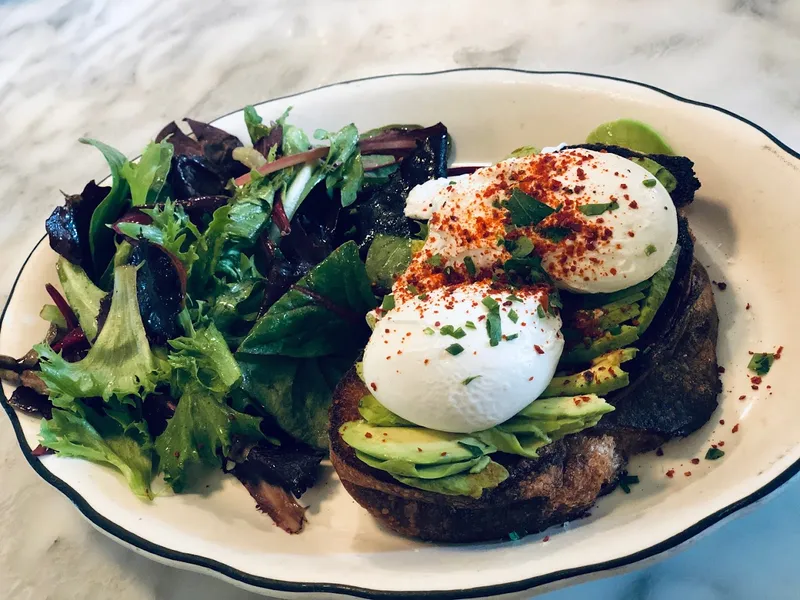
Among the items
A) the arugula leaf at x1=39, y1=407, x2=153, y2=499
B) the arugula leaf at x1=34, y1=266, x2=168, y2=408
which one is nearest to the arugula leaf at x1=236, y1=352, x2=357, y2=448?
the arugula leaf at x1=34, y1=266, x2=168, y2=408

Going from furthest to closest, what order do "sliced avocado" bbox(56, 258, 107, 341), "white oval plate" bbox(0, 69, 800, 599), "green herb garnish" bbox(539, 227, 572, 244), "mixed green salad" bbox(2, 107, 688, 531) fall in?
"sliced avocado" bbox(56, 258, 107, 341)
"mixed green salad" bbox(2, 107, 688, 531)
"green herb garnish" bbox(539, 227, 572, 244)
"white oval plate" bbox(0, 69, 800, 599)

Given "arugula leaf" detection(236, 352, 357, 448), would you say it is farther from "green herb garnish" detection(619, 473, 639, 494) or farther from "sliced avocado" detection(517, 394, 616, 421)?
"green herb garnish" detection(619, 473, 639, 494)

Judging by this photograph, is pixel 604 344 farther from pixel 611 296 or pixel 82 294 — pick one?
pixel 82 294

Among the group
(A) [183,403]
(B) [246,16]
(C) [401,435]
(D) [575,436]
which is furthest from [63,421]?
(B) [246,16]

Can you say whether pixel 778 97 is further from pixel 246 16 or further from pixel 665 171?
pixel 246 16

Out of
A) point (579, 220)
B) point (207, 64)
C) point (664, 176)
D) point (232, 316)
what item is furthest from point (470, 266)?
point (207, 64)
